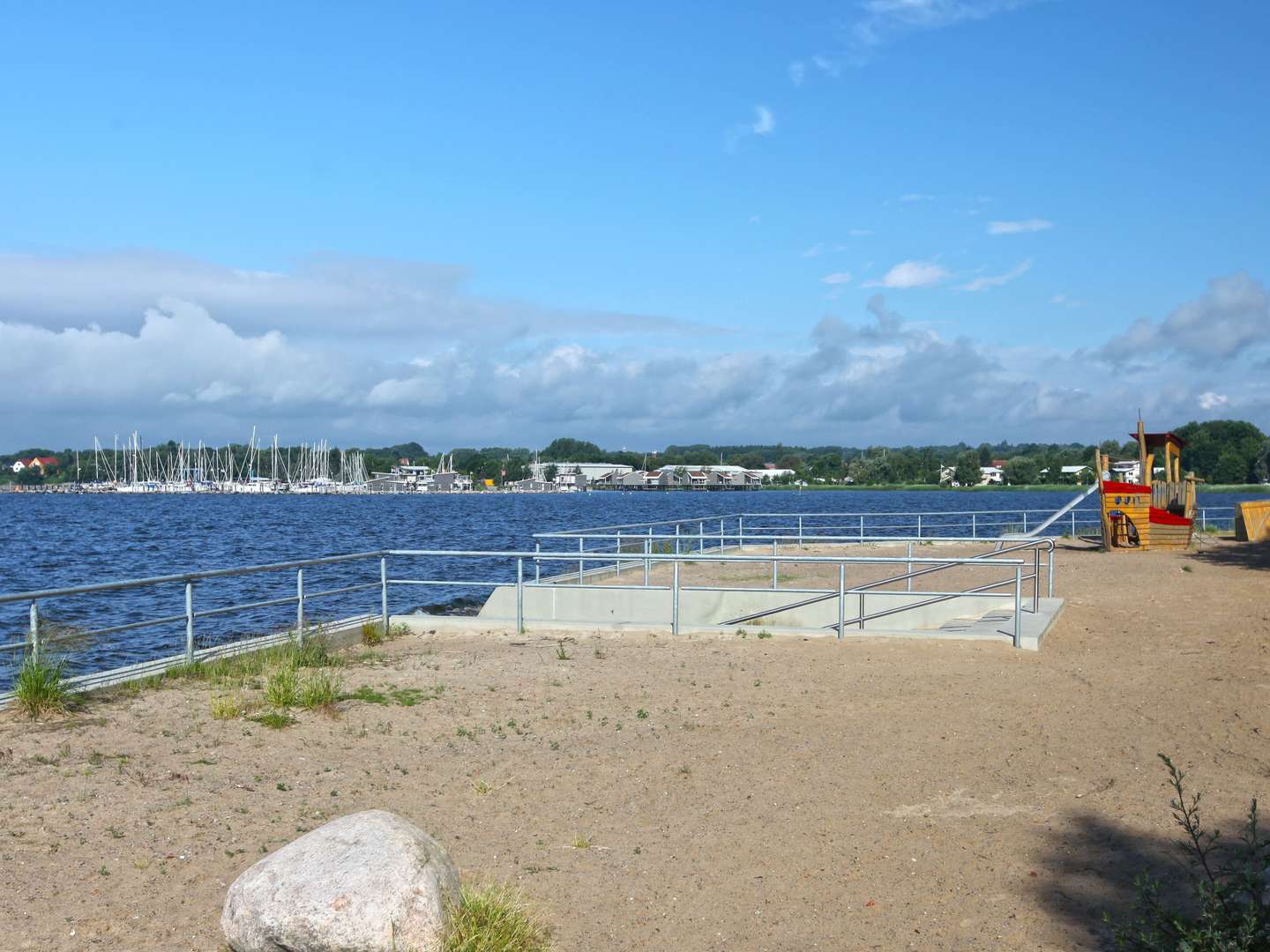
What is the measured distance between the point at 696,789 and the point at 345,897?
356 cm

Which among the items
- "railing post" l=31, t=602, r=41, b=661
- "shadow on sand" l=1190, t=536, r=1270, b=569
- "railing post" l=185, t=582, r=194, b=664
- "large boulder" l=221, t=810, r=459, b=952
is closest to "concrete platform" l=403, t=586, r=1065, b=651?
"railing post" l=185, t=582, r=194, b=664

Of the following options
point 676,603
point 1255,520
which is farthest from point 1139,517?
point 676,603

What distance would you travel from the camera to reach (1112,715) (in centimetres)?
980

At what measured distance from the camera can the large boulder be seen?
464 centimetres

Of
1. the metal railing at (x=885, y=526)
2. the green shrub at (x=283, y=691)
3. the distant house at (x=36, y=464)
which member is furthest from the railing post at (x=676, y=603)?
the distant house at (x=36, y=464)

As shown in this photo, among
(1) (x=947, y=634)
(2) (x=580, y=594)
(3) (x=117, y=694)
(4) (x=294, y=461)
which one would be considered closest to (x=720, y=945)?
(3) (x=117, y=694)

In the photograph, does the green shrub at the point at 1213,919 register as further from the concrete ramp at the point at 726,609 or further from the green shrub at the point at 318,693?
the concrete ramp at the point at 726,609

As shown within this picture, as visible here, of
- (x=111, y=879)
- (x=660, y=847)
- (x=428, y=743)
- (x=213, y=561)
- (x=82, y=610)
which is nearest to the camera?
(x=111, y=879)

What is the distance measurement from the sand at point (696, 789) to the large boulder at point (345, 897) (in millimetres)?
585

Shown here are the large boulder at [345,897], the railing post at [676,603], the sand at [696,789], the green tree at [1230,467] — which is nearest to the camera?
the large boulder at [345,897]

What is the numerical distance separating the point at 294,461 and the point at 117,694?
15923cm

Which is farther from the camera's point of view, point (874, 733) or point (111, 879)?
point (874, 733)

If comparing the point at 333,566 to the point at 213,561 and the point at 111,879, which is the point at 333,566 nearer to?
the point at 213,561

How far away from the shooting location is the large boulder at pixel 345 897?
4.64m
